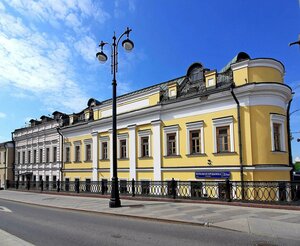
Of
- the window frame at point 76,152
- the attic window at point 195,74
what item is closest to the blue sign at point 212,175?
the attic window at point 195,74

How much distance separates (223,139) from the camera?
19.2 metres

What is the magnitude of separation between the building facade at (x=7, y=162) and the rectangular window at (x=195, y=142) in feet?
106

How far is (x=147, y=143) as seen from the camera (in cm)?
2391

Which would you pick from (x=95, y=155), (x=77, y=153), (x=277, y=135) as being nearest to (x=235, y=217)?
(x=277, y=135)

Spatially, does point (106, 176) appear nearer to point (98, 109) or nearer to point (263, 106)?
point (98, 109)

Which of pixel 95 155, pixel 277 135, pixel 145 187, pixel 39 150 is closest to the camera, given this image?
pixel 277 135

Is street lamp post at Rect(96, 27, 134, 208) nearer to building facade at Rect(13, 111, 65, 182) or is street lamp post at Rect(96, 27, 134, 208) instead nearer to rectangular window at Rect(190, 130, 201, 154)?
rectangular window at Rect(190, 130, 201, 154)

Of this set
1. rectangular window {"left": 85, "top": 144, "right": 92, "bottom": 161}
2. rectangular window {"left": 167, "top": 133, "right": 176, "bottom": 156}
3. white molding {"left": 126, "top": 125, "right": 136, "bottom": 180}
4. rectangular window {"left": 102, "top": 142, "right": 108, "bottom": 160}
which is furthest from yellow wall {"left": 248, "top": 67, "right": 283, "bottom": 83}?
rectangular window {"left": 85, "top": 144, "right": 92, "bottom": 161}

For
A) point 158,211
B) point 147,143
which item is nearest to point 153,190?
point 147,143

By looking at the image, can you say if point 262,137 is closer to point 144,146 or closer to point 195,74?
point 195,74

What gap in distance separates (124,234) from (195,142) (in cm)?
1284

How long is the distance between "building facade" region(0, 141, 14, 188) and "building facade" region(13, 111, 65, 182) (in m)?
1.04

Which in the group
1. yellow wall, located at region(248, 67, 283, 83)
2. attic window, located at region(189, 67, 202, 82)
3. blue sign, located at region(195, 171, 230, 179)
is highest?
→ attic window, located at region(189, 67, 202, 82)

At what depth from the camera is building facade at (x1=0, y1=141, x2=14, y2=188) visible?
140ft
